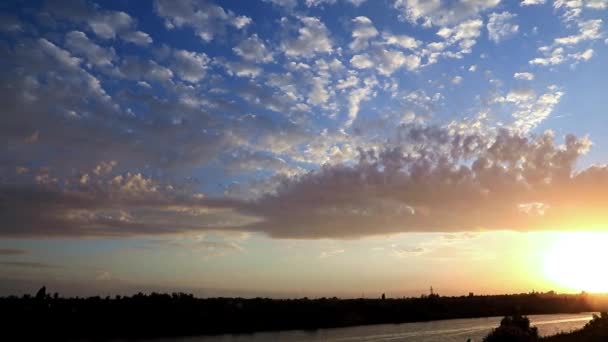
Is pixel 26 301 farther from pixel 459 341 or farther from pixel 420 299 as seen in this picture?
pixel 420 299

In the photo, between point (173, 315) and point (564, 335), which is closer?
point (564, 335)

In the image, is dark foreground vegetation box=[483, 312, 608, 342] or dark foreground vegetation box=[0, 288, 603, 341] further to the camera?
dark foreground vegetation box=[0, 288, 603, 341]

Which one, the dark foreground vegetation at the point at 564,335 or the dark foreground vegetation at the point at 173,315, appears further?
the dark foreground vegetation at the point at 173,315

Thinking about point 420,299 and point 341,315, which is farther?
point 420,299

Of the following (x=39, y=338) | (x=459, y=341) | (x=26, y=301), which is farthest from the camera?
(x=26, y=301)

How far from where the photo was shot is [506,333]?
6606 centimetres

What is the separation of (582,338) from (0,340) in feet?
283

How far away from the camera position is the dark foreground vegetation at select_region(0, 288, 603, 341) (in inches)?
4102

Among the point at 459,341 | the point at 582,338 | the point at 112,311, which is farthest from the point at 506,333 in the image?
the point at 112,311

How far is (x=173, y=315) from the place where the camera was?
123m

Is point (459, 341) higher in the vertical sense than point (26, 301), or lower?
lower

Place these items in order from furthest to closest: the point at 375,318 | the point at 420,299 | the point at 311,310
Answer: the point at 420,299
the point at 375,318
the point at 311,310

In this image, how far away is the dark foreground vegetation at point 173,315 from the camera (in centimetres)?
10419

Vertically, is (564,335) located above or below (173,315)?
below
